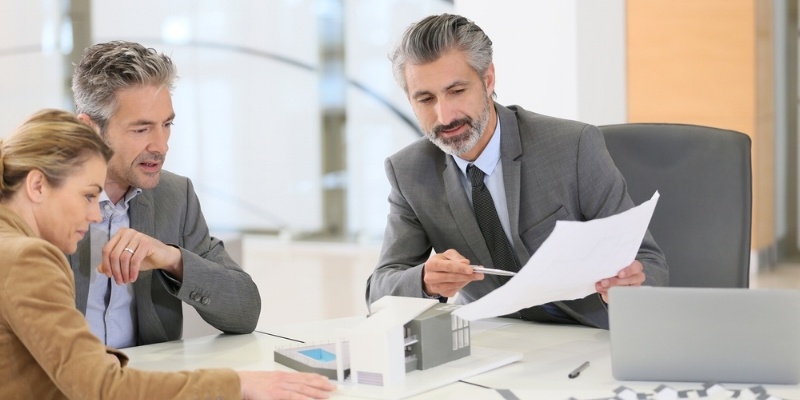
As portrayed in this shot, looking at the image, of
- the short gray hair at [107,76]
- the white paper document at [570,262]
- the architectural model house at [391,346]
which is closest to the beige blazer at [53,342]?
the architectural model house at [391,346]

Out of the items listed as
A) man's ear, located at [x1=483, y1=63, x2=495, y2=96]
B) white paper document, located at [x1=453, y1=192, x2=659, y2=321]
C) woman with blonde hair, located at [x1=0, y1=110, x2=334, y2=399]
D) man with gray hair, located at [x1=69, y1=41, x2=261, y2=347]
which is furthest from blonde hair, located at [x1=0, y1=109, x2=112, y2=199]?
man's ear, located at [x1=483, y1=63, x2=495, y2=96]

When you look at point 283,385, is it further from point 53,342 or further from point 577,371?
point 577,371

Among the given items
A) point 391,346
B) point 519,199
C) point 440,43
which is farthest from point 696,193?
point 391,346

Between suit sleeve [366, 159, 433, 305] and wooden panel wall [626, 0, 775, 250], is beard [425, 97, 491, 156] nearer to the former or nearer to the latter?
suit sleeve [366, 159, 433, 305]

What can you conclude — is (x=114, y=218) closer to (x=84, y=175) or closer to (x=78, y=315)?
(x=84, y=175)

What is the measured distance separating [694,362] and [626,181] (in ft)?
2.91

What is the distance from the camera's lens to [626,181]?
7.91 feet

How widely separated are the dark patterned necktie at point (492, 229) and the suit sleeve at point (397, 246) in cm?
18

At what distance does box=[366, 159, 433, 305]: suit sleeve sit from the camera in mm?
2318

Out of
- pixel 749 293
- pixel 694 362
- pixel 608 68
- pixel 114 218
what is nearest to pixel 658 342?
pixel 694 362

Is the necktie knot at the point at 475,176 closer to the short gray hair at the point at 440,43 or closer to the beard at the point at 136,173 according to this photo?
the short gray hair at the point at 440,43

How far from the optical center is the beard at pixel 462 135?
2.31 metres

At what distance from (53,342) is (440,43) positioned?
127 centimetres

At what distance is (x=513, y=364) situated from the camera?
1763 millimetres
